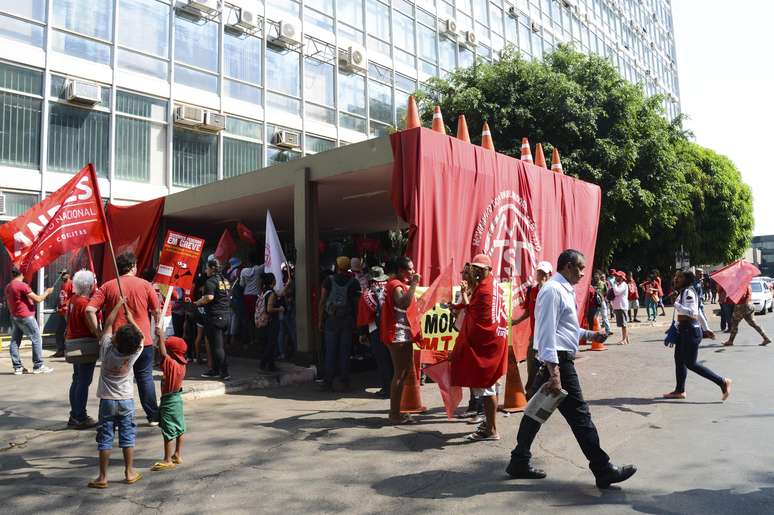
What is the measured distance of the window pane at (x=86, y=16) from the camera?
14211 mm

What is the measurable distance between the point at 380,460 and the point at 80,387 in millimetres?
3385

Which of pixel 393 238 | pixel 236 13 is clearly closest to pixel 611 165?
pixel 393 238

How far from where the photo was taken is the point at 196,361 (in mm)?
10383

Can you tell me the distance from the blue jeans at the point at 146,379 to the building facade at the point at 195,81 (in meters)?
9.67

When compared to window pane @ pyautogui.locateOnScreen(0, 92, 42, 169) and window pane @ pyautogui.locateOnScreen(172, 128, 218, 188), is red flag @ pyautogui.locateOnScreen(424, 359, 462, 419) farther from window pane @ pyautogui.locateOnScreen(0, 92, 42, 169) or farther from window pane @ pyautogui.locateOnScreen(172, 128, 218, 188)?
window pane @ pyautogui.locateOnScreen(172, 128, 218, 188)

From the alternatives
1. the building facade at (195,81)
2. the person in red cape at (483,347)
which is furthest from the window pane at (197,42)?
the person in red cape at (483,347)

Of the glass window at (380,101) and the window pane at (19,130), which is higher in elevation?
the glass window at (380,101)

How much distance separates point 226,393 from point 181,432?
3.36 m

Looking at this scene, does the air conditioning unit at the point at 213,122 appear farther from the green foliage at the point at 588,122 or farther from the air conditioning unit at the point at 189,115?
the green foliage at the point at 588,122

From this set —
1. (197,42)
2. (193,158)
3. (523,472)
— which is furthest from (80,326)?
(197,42)

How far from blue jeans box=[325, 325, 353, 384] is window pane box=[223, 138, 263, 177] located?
35.5 feet

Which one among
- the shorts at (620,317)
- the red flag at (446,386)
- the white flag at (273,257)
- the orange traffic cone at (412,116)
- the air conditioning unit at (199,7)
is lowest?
the red flag at (446,386)

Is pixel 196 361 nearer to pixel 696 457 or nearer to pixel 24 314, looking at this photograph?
pixel 24 314

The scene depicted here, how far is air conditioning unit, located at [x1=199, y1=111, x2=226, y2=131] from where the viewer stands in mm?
16688
